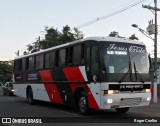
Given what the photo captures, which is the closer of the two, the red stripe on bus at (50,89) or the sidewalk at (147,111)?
the sidewalk at (147,111)

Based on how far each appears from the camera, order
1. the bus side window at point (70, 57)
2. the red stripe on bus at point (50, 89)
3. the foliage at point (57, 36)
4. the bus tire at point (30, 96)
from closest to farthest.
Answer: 1. the bus side window at point (70, 57)
2. the red stripe on bus at point (50, 89)
3. the bus tire at point (30, 96)
4. the foliage at point (57, 36)

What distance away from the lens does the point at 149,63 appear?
45.1 ft

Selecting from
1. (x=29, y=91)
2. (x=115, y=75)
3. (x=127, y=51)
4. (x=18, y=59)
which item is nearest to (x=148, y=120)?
(x=115, y=75)

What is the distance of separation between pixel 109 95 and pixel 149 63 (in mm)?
2525

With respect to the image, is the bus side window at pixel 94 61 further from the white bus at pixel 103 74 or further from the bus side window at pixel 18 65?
the bus side window at pixel 18 65

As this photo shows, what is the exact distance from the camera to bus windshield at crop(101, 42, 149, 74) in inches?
508

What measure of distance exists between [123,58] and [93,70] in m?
1.31

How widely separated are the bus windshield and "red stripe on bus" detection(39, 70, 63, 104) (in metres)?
4.45

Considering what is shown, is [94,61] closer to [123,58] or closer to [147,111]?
[123,58]

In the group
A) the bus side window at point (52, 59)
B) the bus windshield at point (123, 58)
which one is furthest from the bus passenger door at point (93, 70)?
the bus side window at point (52, 59)

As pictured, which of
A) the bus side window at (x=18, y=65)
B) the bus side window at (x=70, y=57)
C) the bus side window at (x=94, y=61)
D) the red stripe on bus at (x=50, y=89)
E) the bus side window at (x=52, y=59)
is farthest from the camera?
the bus side window at (x=18, y=65)

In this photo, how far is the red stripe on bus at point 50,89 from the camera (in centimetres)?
1681

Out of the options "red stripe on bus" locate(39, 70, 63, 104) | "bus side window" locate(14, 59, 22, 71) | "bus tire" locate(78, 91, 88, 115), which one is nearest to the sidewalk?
"bus tire" locate(78, 91, 88, 115)

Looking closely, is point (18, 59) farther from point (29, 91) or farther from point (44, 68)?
point (44, 68)
